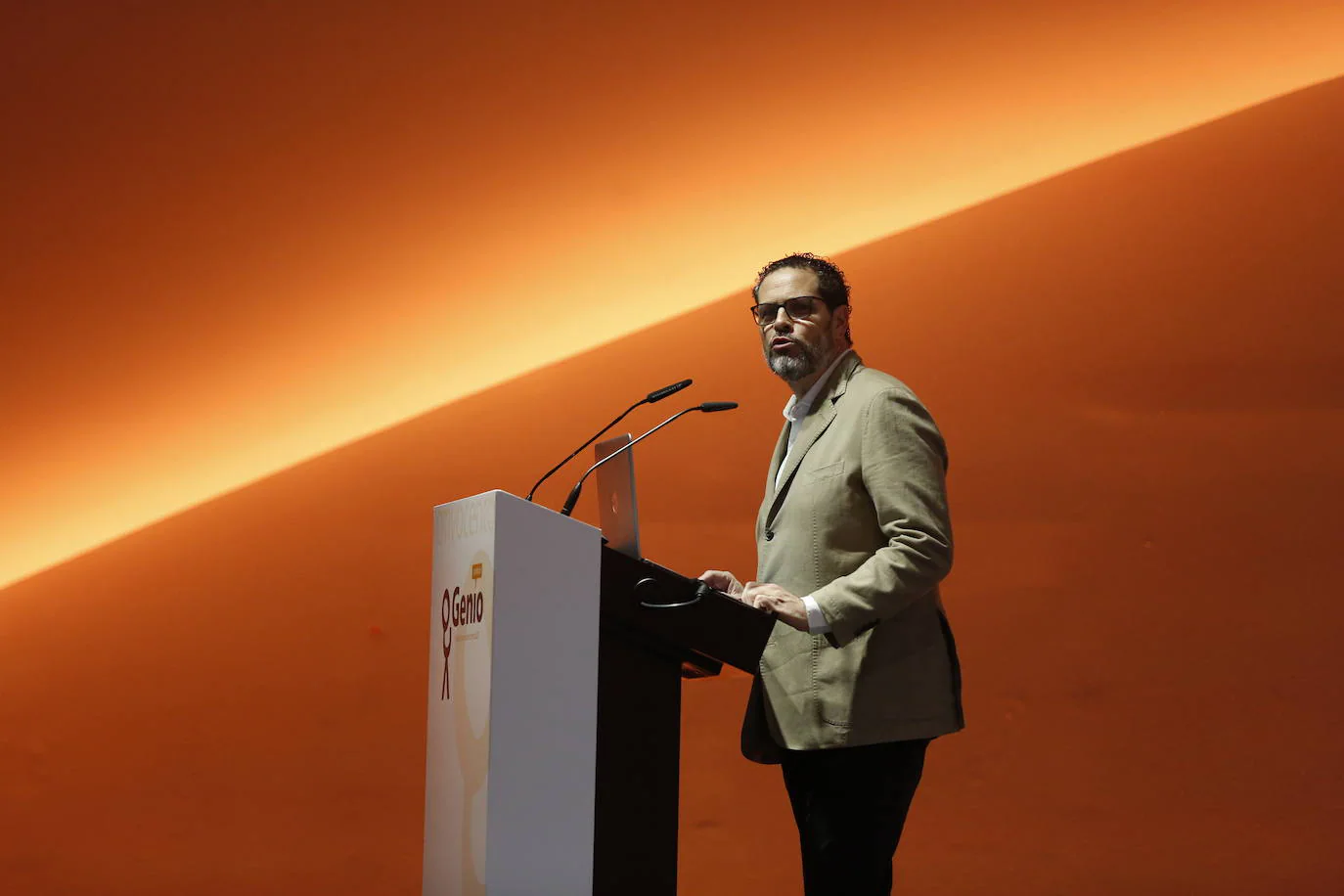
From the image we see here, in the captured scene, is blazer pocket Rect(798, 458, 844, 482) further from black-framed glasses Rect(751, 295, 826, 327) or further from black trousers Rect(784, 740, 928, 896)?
black trousers Rect(784, 740, 928, 896)

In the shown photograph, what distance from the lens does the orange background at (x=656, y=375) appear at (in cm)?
301

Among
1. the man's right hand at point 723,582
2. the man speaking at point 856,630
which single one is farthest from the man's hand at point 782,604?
the man's right hand at point 723,582

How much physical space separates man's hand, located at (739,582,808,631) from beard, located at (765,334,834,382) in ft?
1.56

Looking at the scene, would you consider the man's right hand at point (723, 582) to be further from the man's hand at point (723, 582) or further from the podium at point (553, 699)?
the podium at point (553, 699)

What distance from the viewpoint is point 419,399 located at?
335cm

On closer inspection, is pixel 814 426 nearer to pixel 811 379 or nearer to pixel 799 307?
pixel 811 379

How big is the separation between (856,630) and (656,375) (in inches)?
61.3

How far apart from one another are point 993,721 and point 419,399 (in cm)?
170

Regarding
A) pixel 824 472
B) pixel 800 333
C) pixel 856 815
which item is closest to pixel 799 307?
pixel 800 333

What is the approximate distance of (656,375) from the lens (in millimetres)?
3324

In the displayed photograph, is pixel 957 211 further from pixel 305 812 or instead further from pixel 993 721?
pixel 305 812

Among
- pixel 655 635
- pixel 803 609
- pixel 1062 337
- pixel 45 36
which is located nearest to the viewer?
pixel 655 635

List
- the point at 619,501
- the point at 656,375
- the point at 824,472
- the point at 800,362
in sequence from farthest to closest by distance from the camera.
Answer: the point at 656,375 → the point at 800,362 → the point at 824,472 → the point at 619,501

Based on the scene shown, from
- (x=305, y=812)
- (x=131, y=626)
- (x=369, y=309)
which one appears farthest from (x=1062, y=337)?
(x=131, y=626)
